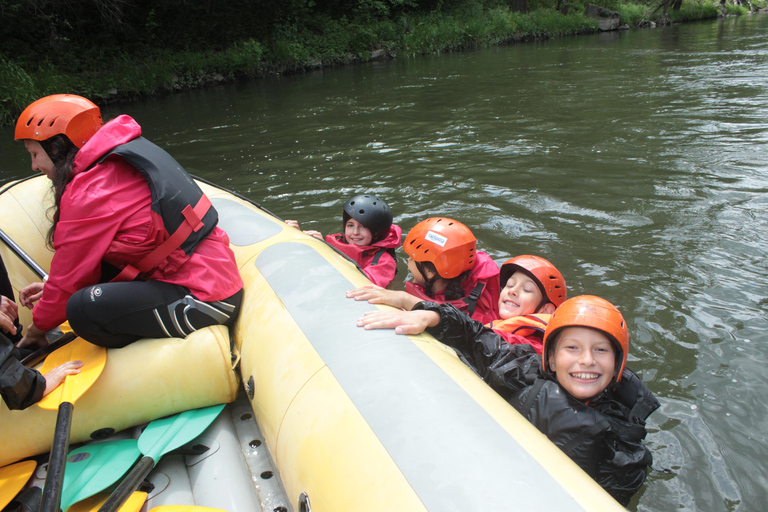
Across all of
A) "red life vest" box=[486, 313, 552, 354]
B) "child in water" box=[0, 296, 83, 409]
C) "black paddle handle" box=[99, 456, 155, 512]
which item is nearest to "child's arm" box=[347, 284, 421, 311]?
"red life vest" box=[486, 313, 552, 354]

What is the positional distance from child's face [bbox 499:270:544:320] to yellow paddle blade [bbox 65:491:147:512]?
7.65ft

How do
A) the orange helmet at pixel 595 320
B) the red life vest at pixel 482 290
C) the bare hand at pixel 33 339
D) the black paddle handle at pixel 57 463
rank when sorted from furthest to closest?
the red life vest at pixel 482 290, the bare hand at pixel 33 339, the orange helmet at pixel 595 320, the black paddle handle at pixel 57 463

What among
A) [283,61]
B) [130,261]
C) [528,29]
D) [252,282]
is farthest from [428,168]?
[528,29]

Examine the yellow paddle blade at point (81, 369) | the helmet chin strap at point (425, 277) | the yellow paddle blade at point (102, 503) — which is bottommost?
the yellow paddle blade at point (102, 503)

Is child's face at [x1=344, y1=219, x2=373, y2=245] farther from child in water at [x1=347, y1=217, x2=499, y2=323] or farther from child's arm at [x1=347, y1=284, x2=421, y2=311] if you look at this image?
child's arm at [x1=347, y1=284, x2=421, y2=311]

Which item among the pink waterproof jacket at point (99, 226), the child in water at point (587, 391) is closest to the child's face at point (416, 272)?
the child in water at point (587, 391)

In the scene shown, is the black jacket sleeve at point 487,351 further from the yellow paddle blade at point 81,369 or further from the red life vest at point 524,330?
the yellow paddle blade at point 81,369

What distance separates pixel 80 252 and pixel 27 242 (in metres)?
1.29

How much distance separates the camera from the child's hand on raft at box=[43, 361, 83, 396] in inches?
89.7

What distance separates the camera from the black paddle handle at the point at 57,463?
5.64 feet

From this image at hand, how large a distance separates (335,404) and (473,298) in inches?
72.5

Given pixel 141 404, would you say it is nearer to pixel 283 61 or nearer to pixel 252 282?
pixel 252 282

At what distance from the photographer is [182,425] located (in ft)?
7.93

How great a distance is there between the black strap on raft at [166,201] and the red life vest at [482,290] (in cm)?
174
